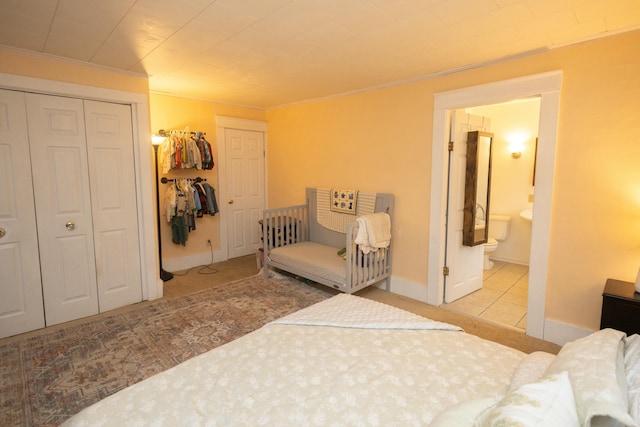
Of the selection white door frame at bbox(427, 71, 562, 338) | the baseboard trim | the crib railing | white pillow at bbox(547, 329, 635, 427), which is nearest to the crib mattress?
the crib railing

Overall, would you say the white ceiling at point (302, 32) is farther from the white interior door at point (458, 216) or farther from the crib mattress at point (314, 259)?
the crib mattress at point (314, 259)

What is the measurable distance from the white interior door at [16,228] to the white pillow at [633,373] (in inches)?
152

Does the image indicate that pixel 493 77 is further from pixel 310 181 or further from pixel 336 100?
pixel 310 181

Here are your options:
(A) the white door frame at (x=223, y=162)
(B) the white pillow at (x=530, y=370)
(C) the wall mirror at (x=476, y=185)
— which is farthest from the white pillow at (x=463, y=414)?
(A) the white door frame at (x=223, y=162)

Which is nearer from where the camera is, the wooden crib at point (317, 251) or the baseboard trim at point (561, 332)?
the baseboard trim at point (561, 332)

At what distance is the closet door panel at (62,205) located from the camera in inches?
110

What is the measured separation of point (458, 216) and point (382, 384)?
2584mm

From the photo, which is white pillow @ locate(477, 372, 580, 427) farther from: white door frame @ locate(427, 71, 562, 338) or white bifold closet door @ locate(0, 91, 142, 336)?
white bifold closet door @ locate(0, 91, 142, 336)

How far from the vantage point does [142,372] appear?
2.21m

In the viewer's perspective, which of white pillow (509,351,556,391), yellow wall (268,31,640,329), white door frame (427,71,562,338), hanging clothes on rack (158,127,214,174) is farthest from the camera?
hanging clothes on rack (158,127,214,174)

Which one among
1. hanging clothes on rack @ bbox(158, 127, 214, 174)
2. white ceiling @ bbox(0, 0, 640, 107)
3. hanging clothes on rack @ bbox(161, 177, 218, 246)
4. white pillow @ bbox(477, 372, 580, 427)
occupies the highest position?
white ceiling @ bbox(0, 0, 640, 107)

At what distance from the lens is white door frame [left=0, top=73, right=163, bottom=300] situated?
115 inches

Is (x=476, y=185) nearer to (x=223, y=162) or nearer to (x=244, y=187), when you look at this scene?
(x=244, y=187)

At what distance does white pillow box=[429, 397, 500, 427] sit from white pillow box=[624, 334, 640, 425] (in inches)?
13.4
